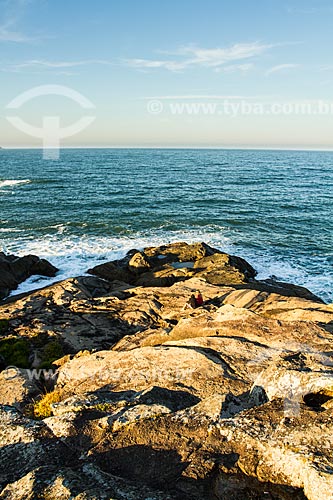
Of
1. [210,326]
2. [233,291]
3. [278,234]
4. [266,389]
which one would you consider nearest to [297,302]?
[233,291]

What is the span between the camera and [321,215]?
184ft

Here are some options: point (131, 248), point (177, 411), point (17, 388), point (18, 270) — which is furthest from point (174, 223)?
point (177, 411)

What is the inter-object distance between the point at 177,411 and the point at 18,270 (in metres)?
25.6

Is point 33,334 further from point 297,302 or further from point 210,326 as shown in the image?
point 297,302

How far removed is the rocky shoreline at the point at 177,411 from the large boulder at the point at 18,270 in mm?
10247

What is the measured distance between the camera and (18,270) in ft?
97.4

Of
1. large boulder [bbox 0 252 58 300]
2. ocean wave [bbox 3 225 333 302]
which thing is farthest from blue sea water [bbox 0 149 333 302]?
large boulder [bbox 0 252 58 300]

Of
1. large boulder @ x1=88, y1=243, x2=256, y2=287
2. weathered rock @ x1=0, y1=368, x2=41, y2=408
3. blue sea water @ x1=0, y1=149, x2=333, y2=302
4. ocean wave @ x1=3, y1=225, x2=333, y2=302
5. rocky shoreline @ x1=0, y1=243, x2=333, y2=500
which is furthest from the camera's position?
blue sea water @ x1=0, y1=149, x2=333, y2=302

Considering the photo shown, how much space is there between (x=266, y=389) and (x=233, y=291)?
1335 cm

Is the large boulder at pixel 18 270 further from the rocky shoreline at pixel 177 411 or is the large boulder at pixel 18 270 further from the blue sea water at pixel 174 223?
the rocky shoreline at pixel 177 411

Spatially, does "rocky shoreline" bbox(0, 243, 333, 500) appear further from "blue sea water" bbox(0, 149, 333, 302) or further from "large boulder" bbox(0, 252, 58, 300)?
"blue sea water" bbox(0, 149, 333, 302)

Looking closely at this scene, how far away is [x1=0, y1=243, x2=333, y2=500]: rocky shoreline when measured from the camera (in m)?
5.62

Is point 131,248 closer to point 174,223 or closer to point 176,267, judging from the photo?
point 176,267

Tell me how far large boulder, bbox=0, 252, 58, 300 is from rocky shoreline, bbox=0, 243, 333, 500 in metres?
10.2
